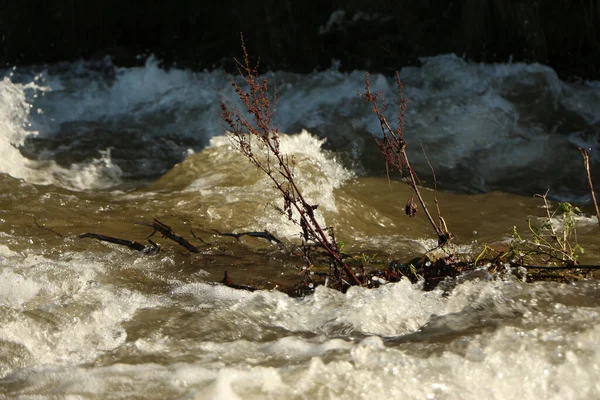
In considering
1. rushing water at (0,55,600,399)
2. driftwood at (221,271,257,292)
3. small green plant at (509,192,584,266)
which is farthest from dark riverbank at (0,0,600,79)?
driftwood at (221,271,257,292)

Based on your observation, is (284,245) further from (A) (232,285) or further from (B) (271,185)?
(B) (271,185)

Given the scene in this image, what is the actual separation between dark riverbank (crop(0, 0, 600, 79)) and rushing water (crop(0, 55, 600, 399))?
0.78 ft

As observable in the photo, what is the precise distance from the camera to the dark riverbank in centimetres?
789

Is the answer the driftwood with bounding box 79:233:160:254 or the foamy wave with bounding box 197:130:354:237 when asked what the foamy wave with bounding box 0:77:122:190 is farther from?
the driftwood with bounding box 79:233:160:254

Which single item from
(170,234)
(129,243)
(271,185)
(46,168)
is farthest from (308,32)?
(129,243)

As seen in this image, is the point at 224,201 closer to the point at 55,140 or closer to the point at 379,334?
the point at 379,334

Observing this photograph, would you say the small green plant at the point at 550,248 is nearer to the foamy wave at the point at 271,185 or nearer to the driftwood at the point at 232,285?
the driftwood at the point at 232,285

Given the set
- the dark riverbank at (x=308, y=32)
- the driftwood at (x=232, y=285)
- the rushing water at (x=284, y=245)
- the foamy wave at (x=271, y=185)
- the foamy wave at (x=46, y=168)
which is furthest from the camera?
the dark riverbank at (x=308, y=32)

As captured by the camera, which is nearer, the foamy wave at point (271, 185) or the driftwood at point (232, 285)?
the driftwood at point (232, 285)

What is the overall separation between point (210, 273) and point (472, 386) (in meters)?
1.75

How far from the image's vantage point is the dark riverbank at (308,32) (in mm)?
7891

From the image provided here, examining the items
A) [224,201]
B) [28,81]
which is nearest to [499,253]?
[224,201]

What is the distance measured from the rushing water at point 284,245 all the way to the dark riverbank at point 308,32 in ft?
0.78

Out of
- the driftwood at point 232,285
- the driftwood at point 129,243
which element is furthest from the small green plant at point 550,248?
the driftwood at point 129,243
